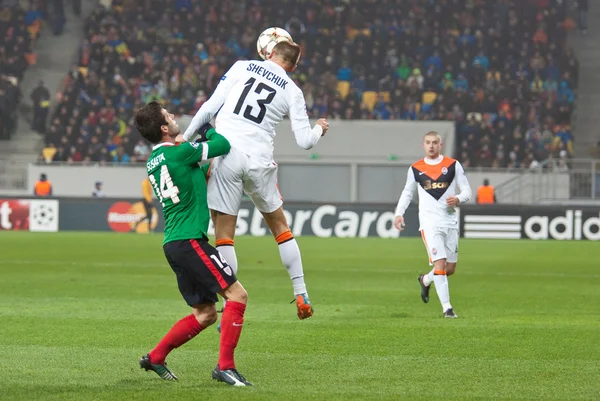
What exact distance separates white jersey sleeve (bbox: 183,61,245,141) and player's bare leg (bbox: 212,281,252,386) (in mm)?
1663

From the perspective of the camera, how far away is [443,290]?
1182 centimetres

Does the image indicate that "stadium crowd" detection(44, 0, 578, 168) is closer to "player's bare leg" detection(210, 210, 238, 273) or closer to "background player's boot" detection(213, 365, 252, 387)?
"player's bare leg" detection(210, 210, 238, 273)

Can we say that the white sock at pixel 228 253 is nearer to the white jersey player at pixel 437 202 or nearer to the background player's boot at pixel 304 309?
the background player's boot at pixel 304 309

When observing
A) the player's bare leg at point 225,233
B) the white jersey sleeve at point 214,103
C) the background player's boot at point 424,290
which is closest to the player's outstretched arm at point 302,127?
the white jersey sleeve at point 214,103

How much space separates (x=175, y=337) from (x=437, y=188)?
587cm

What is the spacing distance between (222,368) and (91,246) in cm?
1809

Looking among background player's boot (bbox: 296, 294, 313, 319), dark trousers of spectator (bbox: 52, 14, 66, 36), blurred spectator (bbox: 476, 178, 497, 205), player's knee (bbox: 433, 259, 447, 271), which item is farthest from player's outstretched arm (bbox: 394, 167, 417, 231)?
dark trousers of spectator (bbox: 52, 14, 66, 36)

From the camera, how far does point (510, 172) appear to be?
33438 mm

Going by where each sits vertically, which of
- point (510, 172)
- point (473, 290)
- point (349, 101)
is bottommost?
point (473, 290)

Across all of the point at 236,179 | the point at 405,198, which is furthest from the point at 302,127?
the point at 405,198

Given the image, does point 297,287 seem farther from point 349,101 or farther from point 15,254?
point 349,101

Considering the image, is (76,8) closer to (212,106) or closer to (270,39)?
(270,39)

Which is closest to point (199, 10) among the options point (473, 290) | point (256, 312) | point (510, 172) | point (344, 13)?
point (344, 13)

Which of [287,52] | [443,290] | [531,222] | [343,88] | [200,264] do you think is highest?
[343,88]
